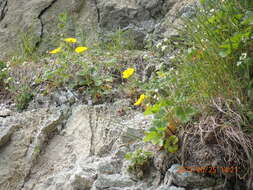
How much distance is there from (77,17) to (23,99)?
6.57ft

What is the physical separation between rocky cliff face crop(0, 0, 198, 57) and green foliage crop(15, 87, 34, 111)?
153 centimetres

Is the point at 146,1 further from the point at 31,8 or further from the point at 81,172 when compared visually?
the point at 81,172

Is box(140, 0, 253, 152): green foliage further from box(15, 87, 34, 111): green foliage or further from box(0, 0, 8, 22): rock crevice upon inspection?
box(0, 0, 8, 22): rock crevice

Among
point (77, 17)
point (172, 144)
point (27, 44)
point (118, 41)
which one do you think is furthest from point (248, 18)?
point (77, 17)

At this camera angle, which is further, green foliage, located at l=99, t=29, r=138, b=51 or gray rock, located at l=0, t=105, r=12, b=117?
green foliage, located at l=99, t=29, r=138, b=51

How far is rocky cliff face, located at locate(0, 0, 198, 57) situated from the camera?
475 centimetres

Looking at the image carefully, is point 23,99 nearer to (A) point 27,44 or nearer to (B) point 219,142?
(A) point 27,44

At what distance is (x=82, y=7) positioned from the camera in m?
5.12

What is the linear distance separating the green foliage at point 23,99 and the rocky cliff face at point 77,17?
153 centimetres

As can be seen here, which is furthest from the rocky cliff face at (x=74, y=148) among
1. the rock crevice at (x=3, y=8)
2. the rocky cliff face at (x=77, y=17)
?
the rock crevice at (x=3, y=8)

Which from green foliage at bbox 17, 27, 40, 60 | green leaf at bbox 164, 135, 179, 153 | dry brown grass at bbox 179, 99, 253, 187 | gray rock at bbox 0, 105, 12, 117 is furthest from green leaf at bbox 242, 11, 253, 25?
green foliage at bbox 17, 27, 40, 60

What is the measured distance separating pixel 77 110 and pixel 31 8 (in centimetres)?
264

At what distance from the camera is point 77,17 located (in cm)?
508

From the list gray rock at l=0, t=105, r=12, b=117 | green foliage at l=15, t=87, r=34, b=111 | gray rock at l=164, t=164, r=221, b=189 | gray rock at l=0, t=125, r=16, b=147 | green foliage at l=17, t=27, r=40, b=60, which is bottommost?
green foliage at l=17, t=27, r=40, b=60
